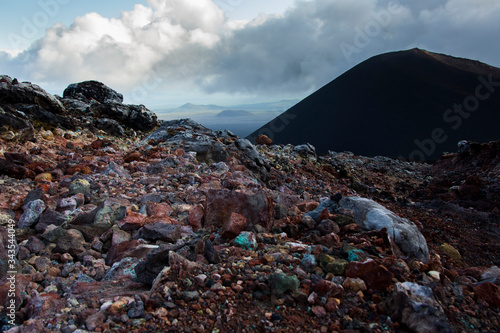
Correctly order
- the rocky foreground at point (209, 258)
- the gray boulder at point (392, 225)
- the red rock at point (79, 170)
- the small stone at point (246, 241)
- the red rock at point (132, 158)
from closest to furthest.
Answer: the rocky foreground at point (209, 258)
the small stone at point (246, 241)
the gray boulder at point (392, 225)
the red rock at point (79, 170)
the red rock at point (132, 158)

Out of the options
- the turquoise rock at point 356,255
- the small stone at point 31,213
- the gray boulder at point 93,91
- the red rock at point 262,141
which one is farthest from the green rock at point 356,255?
the gray boulder at point 93,91

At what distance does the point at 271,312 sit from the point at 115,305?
1.14m

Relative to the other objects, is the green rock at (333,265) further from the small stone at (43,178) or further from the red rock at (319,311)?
the small stone at (43,178)

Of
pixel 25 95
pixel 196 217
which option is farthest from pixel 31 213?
pixel 25 95

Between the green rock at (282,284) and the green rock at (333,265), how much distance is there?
395 mm

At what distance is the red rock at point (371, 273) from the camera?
2.30 m

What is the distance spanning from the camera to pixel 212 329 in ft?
6.16

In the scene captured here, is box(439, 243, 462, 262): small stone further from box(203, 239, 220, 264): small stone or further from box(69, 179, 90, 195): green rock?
box(69, 179, 90, 195): green rock

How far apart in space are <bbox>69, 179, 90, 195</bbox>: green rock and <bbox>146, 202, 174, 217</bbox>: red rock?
137 cm

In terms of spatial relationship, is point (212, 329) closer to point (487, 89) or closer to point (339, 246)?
point (339, 246)

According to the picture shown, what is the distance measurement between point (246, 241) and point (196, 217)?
1.21m

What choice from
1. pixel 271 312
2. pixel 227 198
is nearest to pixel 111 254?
pixel 227 198

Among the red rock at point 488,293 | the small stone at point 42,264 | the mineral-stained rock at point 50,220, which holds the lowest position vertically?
the red rock at point 488,293

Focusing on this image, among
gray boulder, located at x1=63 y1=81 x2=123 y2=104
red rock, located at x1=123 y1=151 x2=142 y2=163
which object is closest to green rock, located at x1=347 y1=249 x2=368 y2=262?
red rock, located at x1=123 y1=151 x2=142 y2=163
